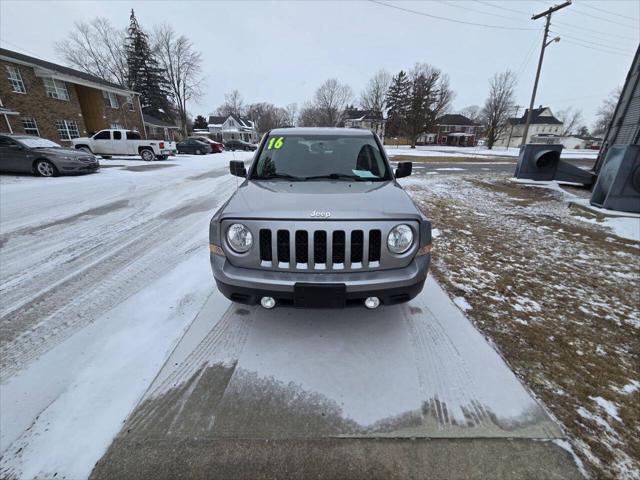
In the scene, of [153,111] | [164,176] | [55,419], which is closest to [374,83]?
[153,111]

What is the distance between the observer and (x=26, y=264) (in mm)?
3859

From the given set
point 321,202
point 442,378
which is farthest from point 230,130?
point 442,378

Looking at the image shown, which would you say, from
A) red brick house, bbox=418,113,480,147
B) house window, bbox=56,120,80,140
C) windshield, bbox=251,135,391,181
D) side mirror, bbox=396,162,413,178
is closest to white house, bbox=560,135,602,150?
red brick house, bbox=418,113,480,147

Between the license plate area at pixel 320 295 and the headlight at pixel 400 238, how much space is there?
520mm

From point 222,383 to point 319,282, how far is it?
3.47 feet

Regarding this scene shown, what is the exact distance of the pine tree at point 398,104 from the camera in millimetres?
52094

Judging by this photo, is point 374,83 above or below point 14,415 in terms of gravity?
above

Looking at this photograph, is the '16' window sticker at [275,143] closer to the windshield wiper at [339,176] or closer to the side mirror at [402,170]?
the windshield wiper at [339,176]

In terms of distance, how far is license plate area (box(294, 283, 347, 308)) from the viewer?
201cm

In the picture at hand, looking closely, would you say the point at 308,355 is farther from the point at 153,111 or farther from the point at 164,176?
the point at 153,111

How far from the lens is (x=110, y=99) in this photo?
86.8 feet

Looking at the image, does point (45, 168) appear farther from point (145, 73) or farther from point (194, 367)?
point (145, 73)

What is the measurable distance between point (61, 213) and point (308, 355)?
7.02m

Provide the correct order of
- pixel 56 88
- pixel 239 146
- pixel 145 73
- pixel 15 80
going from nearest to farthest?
pixel 15 80 < pixel 56 88 < pixel 239 146 < pixel 145 73
